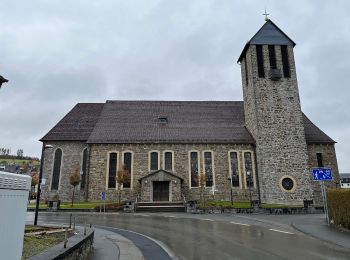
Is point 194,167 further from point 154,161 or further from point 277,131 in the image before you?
point 277,131

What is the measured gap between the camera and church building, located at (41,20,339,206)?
2930cm

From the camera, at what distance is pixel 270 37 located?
3322cm

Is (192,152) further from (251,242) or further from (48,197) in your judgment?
(251,242)

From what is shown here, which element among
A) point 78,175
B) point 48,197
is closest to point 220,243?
point 78,175

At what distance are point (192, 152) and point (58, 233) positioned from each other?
893 inches

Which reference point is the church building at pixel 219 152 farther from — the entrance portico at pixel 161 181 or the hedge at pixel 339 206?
the hedge at pixel 339 206

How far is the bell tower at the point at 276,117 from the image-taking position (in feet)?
94.8

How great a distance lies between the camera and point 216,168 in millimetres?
31125

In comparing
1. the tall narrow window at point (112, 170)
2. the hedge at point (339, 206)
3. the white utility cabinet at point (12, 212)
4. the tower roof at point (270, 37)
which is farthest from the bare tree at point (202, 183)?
the white utility cabinet at point (12, 212)

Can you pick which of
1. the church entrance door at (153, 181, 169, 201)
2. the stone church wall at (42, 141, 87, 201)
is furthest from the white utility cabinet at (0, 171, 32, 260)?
the stone church wall at (42, 141, 87, 201)

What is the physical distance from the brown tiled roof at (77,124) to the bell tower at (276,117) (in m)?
18.7

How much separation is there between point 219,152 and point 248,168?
3499mm

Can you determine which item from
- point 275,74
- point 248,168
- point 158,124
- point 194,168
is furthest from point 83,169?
point 275,74

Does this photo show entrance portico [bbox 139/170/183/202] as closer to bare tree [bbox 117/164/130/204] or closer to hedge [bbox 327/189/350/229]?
bare tree [bbox 117/164/130/204]
